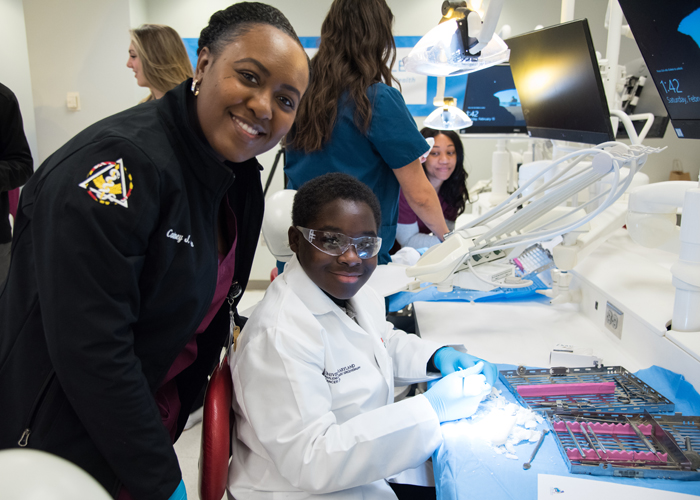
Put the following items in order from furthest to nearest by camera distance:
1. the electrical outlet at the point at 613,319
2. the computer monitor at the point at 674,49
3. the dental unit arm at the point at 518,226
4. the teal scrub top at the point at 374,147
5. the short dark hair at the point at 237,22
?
the teal scrub top at the point at 374,147 < the electrical outlet at the point at 613,319 < the dental unit arm at the point at 518,226 < the computer monitor at the point at 674,49 < the short dark hair at the point at 237,22

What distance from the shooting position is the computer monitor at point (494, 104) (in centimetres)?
304

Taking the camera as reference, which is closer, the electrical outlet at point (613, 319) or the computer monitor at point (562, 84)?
the electrical outlet at point (613, 319)

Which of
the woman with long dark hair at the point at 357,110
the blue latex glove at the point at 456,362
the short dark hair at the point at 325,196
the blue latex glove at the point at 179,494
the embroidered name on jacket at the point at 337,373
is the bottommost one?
the blue latex glove at the point at 179,494

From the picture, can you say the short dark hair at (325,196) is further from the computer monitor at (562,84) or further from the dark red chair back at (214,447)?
the computer monitor at (562,84)

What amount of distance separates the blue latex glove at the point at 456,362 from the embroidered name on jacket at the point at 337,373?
0.28 m

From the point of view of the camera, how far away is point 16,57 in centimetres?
324

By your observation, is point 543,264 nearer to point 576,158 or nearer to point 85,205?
point 576,158

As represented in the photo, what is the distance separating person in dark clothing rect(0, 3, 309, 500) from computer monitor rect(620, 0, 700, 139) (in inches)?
31.5

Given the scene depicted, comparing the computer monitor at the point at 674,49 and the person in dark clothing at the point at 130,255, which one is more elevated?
the computer monitor at the point at 674,49

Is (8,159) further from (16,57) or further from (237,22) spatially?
(237,22)

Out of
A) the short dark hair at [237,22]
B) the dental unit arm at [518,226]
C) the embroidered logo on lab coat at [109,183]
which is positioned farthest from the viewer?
the dental unit arm at [518,226]

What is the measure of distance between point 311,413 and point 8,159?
213 centimetres

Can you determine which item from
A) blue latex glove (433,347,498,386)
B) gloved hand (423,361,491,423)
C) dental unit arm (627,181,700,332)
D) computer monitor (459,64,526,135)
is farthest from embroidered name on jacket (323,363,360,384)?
computer monitor (459,64,526,135)

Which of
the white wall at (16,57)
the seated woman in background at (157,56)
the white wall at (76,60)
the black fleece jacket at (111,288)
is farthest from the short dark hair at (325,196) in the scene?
the white wall at (76,60)
